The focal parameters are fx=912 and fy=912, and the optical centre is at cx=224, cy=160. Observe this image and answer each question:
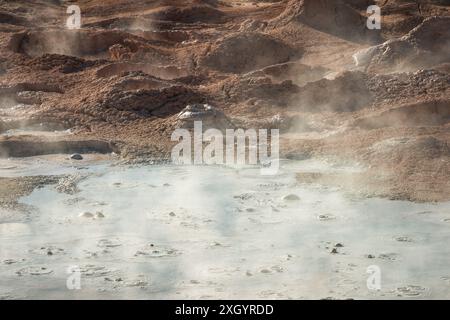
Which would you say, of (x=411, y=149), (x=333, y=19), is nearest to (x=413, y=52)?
(x=333, y=19)

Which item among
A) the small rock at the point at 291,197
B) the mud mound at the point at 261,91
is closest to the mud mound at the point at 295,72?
the mud mound at the point at 261,91

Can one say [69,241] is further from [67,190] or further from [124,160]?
[124,160]

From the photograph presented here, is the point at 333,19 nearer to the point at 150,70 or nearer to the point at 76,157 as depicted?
the point at 150,70

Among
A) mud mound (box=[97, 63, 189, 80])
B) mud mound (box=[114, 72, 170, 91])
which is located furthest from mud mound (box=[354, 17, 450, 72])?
mud mound (box=[114, 72, 170, 91])

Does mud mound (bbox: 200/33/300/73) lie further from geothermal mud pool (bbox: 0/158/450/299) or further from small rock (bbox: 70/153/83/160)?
geothermal mud pool (bbox: 0/158/450/299)

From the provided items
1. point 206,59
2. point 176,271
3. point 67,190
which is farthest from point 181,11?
point 176,271
